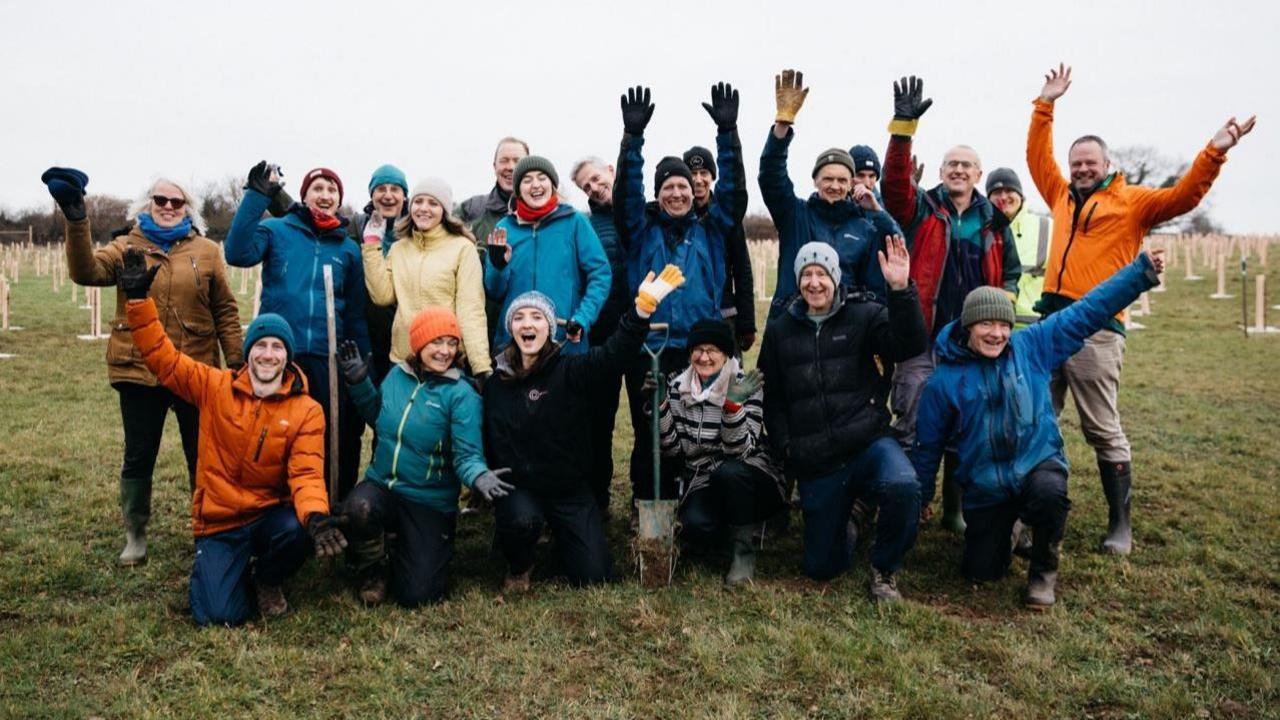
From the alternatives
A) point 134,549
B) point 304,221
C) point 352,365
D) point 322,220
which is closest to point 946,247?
point 352,365

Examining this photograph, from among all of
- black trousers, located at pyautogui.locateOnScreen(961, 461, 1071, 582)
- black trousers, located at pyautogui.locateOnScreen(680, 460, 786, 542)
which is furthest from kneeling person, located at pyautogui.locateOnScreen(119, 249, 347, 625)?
black trousers, located at pyautogui.locateOnScreen(961, 461, 1071, 582)

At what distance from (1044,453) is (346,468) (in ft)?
14.2

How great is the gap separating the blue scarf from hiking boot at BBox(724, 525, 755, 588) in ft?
12.5

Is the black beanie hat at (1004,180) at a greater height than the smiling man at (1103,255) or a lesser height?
greater

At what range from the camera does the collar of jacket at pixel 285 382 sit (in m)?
4.39

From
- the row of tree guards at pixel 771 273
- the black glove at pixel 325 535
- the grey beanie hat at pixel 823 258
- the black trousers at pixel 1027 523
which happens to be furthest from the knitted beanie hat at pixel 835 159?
the row of tree guards at pixel 771 273

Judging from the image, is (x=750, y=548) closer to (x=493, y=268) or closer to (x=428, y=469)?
(x=428, y=469)

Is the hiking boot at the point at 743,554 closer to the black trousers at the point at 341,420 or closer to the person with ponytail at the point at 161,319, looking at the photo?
the black trousers at the point at 341,420

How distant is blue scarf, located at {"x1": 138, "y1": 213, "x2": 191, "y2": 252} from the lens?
15.9 feet

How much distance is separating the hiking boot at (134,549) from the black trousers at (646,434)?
10.2 feet

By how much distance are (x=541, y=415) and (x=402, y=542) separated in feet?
3.42

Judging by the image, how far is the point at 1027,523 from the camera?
455 cm

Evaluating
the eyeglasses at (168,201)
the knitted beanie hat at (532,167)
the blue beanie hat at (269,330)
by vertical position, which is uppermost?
the knitted beanie hat at (532,167)

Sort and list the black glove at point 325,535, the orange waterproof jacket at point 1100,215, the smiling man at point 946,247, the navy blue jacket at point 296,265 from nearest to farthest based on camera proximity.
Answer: the black glove at point 325,535 → the navy blue jacket at point 296,265 → the orange waterproof jacket at point 1100,215 → the smiling man at point 946,247
